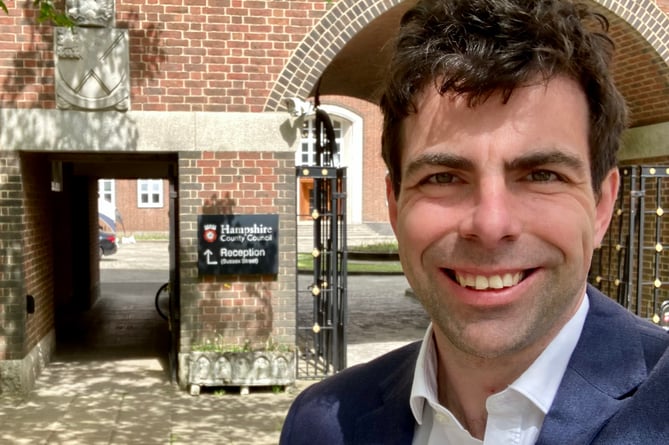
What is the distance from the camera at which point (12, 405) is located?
23.1 ft

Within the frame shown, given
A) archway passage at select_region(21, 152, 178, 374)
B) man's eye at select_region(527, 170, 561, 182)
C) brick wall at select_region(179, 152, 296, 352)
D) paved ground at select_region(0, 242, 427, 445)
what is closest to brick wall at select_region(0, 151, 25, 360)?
archway passage at select_region(21, 152, 178, 374)

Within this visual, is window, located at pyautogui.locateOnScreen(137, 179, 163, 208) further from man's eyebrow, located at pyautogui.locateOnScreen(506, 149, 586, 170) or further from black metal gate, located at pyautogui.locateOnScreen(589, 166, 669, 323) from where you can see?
man's eyebrow, located at pyautogui.locateOnScreen(506, 149, 586, 170)

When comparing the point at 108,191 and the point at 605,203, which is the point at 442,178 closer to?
the point at 605,203

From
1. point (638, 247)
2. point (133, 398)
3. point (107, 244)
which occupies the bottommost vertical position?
point (133, 398)

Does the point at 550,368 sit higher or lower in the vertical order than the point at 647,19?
lower

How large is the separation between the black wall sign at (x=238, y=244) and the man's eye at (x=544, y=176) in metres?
6.29

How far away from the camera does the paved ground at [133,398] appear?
6.25 meters

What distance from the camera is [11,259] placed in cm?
723

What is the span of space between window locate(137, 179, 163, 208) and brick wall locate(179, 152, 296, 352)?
1151 inches

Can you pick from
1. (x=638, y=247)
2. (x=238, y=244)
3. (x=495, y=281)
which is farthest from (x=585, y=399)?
(x=638, y=247)

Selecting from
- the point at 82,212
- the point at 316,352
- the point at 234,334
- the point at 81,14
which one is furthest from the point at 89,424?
the point at 82,212

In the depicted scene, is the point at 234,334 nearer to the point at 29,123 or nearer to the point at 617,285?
the point at 29,123

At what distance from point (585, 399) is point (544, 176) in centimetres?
38

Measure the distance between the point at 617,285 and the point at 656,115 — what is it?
86.8 inches
